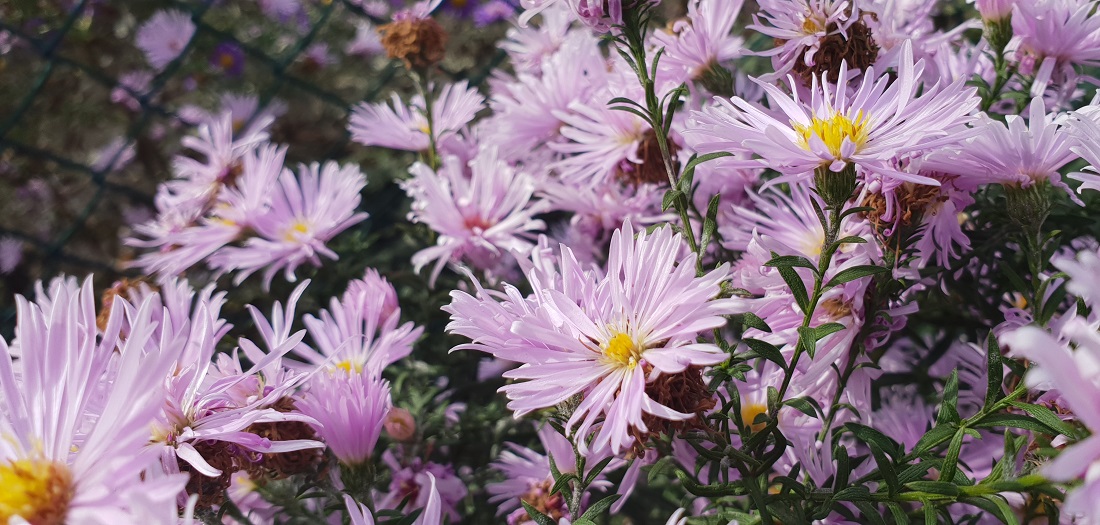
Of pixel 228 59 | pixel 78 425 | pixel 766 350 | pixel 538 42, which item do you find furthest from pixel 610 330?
pixel 228 59

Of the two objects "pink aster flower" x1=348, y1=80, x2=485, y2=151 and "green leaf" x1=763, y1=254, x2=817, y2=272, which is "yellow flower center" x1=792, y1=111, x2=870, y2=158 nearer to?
"green leaf" x1=763, y1=254, x2=817, y2=272

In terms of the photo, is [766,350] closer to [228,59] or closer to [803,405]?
[803,405]

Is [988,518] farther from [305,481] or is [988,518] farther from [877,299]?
[305,481]

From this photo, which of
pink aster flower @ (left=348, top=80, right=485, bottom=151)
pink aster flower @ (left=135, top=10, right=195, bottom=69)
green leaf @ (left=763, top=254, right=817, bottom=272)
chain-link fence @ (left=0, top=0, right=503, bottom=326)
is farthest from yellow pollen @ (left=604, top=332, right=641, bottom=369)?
pink aster flower @ (left=135, top=10, right=195, bottom=69)

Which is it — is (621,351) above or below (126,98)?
below

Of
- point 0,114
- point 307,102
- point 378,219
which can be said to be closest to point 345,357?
point 378,219

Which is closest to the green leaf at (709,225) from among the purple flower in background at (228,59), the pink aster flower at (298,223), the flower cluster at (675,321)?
the flower cluster at (675,321)
